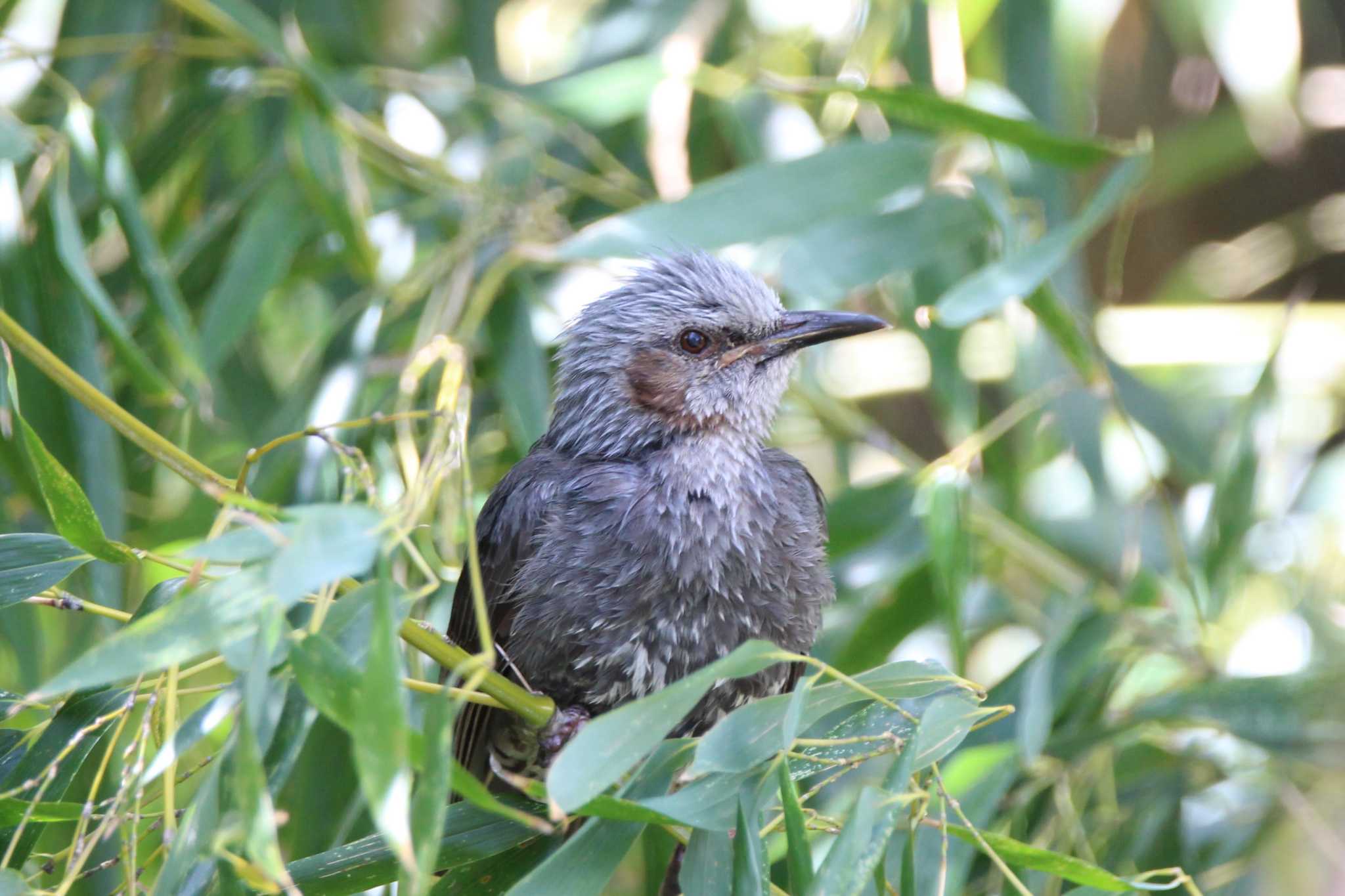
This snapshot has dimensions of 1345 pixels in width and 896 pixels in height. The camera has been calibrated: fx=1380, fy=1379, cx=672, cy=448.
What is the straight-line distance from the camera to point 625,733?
5.23 feet

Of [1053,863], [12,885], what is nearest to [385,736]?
[12,885]

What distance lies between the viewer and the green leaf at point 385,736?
50.1 inches

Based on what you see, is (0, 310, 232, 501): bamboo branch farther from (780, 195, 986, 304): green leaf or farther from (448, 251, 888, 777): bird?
(780, 195, 986, 304): green leaf

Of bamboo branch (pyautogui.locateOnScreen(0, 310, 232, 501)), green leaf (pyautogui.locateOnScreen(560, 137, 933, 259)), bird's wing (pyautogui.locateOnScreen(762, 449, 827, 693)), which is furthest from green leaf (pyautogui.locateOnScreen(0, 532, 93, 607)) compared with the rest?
bird's wing (pyautogui.locateOnScreen(762, 449, 827, 693))

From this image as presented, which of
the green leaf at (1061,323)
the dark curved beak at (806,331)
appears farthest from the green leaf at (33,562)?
the green leaf at (1061,323)

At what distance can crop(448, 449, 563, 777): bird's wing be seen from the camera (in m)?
2.55

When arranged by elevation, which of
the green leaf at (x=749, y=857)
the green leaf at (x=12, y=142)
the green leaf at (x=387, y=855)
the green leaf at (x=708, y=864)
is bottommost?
the green leaf at (x=387, y=855)

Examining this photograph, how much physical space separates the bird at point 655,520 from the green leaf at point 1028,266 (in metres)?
0.28

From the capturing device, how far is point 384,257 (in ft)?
11.3

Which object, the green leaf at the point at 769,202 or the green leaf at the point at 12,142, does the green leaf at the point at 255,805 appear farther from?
the green leaf at the point at 769,202

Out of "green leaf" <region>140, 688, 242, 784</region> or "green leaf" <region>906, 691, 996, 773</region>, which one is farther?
"green leaf" <region>906, 691, 996, 773</region>

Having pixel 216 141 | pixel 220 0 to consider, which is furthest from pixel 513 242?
pixel 216 141

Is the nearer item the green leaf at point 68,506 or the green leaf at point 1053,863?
the green leaf at point 68,506

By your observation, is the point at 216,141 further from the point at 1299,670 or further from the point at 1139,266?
the point at 1139,266
